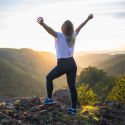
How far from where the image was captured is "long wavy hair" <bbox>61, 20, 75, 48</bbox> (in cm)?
305

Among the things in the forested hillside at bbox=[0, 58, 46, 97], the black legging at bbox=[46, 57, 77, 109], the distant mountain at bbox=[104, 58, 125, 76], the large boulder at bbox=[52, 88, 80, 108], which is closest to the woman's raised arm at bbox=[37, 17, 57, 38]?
the black legging at bbox=[46, 57, 77, 109]

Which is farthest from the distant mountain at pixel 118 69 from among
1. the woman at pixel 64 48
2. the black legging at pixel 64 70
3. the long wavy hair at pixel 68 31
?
the long wavy hair at pixel 68 31

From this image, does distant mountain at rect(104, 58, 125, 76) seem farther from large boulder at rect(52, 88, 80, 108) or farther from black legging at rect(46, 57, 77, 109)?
black legging at rect(46, 57, 77, 109)

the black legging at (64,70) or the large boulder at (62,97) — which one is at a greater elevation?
the black legging at (64,70)

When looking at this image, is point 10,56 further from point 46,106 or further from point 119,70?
point 46,106

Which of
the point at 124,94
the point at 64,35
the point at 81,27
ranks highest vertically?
the point at 81,27

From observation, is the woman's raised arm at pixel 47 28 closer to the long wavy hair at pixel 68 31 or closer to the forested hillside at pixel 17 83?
the long wavy hair at pixel 68 31

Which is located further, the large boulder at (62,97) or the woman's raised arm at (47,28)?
the large boulder at (62,97)

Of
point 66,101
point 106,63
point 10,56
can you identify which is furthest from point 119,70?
point 10,56

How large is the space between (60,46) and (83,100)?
650 centimetres

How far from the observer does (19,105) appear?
3967 millimetres

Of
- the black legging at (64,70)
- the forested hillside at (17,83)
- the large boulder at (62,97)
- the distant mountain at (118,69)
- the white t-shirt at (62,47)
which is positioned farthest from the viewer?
the distant mountain at (118,69)

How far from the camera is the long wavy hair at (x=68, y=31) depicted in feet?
10.00

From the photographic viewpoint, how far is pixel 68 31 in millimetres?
3072
